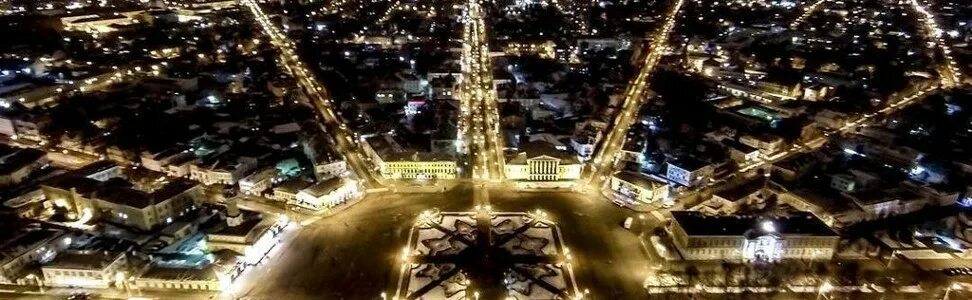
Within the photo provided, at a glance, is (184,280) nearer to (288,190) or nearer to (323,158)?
(288,190)

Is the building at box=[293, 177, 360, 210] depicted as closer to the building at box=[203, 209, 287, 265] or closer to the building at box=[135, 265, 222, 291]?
the building at box=[203, 209, 287, 265]

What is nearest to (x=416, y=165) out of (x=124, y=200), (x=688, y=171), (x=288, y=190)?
(x=288, y=190)

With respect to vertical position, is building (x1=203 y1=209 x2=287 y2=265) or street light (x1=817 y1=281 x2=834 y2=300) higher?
building (x1=203 y1=209 x2=287 y2=265)

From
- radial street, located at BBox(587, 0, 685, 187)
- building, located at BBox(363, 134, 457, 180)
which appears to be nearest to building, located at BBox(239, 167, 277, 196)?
building, located at BBox(363, 134, 457, 180)

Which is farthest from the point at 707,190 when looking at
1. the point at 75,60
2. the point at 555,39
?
the point at 75,60

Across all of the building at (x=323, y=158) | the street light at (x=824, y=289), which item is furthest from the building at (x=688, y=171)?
the building at (x=323, y=158)

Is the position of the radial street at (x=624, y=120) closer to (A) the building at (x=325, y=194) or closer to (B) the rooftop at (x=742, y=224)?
(B) the rooftop at (x=742, y=224)
